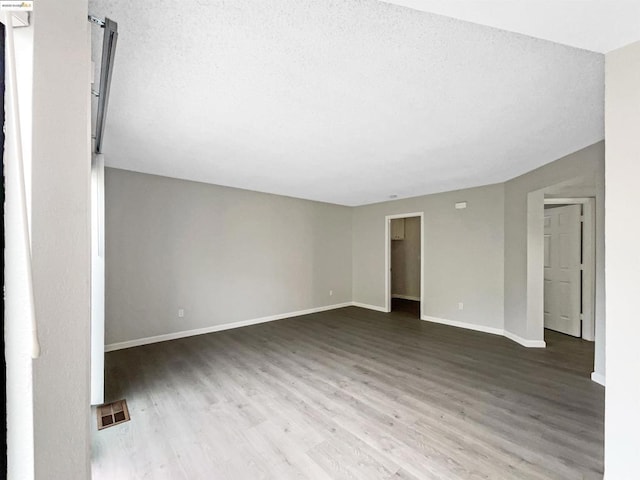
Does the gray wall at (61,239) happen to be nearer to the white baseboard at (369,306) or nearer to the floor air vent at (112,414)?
the floor air vent at (112,414)

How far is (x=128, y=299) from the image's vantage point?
11.9 ft

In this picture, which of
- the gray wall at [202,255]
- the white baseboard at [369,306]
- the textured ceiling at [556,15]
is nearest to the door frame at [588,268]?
the white baseboard at [369,306]

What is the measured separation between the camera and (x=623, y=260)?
43.6 inches

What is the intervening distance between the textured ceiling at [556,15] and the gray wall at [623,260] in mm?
170

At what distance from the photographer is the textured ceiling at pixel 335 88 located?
1265mm

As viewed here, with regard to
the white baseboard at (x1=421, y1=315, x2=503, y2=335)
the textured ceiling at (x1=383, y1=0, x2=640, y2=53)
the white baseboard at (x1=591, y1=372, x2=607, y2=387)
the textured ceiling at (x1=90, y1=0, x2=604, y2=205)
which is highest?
the textured ceiling at (x1=90, y1=0, x2=604, y2=205)

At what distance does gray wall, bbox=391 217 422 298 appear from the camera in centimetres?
744

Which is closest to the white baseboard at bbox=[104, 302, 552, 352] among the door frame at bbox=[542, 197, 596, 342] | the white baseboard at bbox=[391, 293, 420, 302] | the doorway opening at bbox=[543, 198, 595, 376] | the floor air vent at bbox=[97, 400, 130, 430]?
the doorway opening at bbox=[543, 198, 595, 376]

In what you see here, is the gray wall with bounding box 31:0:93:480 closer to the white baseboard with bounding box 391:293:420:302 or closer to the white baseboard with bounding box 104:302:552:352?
the white baseboard with bounding box 104:302:552:352

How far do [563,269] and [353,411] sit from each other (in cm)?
414

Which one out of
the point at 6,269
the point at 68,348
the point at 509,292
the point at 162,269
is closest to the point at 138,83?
the point at 6,269

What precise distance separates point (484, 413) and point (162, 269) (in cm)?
409

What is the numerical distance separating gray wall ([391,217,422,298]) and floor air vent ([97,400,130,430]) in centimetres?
660

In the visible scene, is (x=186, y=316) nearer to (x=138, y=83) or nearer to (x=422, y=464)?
(x=138, y=83)
